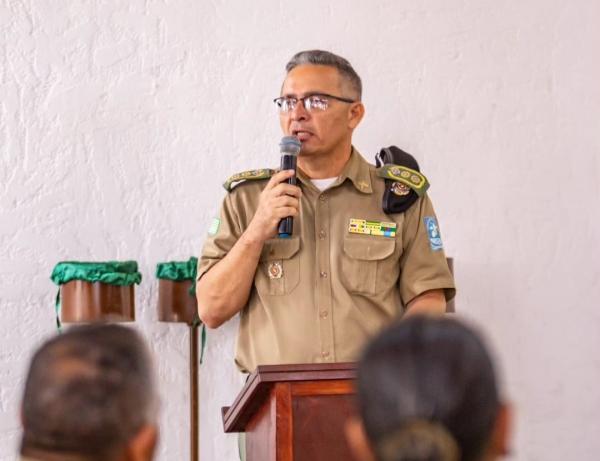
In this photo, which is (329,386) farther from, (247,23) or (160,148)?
(247,23)

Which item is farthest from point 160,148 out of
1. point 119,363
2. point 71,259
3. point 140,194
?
point 119,363

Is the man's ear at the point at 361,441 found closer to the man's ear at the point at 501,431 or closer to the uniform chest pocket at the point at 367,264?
the man's ear at the point at 501,431

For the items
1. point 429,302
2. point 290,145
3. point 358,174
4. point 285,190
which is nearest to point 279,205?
point 285,190

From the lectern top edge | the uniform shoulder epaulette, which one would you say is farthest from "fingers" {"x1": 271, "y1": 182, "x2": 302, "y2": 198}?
the lectern top edge

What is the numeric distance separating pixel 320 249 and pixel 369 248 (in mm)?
148

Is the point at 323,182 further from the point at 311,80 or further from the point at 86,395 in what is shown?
the point at 86,395

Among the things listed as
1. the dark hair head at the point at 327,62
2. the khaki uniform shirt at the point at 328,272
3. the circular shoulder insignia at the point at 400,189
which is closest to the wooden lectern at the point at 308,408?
the khaki uniform shirt at the point at 328,272

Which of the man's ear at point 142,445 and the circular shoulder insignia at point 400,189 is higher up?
the circular shoulder insignia at point 400,189

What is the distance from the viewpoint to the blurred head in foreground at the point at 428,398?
130 centimetres

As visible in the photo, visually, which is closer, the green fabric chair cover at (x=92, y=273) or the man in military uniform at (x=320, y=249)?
the man in military uniform at (x=320, y=249)

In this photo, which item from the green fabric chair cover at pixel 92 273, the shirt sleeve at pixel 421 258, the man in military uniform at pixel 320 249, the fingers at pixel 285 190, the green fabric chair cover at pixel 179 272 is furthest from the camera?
the green fabric chair cover at pixel 179 272

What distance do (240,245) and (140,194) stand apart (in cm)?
126

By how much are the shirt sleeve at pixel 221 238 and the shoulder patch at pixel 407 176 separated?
49cm

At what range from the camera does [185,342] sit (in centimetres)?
418
